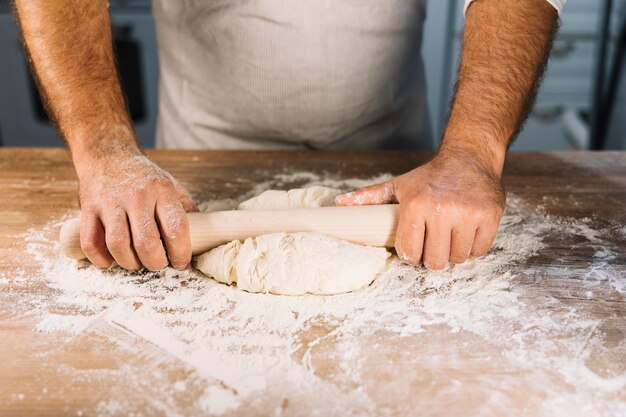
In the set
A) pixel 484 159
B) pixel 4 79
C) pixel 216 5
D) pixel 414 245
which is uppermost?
pixel 216 5

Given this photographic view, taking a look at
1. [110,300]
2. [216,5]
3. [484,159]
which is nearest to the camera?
[110,300]

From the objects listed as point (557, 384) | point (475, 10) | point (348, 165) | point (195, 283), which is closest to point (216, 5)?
point (348, 165)

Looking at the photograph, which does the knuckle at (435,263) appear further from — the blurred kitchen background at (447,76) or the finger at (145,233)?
the blurred kitchen background at (447,76)

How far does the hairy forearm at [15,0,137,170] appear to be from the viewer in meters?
1.26

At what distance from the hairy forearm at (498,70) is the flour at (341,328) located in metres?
0.23

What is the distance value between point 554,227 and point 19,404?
106 centimetres

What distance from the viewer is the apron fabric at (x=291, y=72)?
5.19 ft

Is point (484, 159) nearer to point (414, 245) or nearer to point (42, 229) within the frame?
point (414, 245)

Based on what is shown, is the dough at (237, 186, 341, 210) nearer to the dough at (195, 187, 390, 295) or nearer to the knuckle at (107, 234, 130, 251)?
the dough at (195, 187, 390, 295)

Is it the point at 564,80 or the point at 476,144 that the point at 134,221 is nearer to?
the point at 476,144

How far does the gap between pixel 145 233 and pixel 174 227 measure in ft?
0.17

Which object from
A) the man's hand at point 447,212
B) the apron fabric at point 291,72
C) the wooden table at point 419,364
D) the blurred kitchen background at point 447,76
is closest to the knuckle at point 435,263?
the man's hand at point 447,212

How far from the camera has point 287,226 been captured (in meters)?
1.14

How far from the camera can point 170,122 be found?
1896 millimetres
